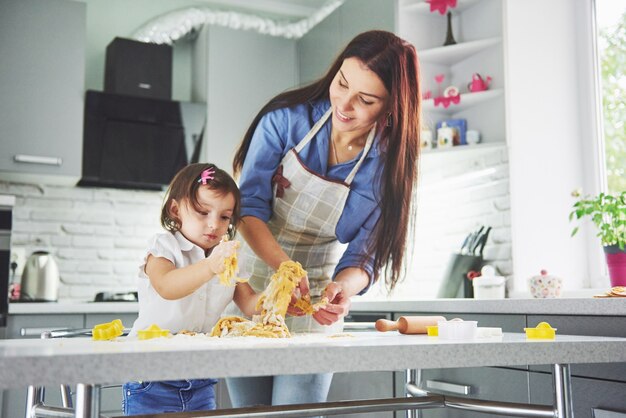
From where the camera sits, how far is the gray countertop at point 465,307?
150cm

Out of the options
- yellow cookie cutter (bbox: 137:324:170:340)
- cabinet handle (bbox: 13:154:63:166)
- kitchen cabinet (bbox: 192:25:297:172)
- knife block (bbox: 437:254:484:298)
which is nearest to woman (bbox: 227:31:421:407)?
yellow cookie cutter (bbox: 137:324:170:340)

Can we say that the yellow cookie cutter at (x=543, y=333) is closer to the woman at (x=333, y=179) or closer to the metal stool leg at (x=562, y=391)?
the metal stool leg at (x=562, y=391)

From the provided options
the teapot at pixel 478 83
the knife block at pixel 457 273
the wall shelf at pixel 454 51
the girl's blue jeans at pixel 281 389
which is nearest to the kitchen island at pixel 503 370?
the girl's blue jeans at pixel 281 389

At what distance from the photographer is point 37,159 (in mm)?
3439

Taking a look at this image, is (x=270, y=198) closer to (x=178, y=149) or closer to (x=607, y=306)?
(x=607, y=306)

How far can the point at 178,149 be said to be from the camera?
3781 millimetres

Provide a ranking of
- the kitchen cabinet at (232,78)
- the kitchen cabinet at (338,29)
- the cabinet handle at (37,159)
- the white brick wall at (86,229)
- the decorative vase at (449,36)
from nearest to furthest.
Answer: the decorative vase at (449,36), the kitchen cabinet at (338,29), the cabinet handle at (37,159), the white brick wall at (86,229), the kitchen cabinet at (232,78)

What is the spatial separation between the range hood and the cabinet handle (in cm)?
15

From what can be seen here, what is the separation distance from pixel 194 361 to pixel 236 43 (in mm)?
3496

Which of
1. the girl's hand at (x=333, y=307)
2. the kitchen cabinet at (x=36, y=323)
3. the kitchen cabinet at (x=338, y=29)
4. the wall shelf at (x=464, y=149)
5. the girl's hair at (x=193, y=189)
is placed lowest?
the kitchen cabinet at (x=36, y=323)

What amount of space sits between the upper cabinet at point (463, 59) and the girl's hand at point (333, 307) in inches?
61.7

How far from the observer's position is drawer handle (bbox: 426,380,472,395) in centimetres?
185

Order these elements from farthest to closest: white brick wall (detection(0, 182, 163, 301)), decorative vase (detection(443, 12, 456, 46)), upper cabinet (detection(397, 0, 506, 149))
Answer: white brick wall (detection(0, 182, 163, 301)) → decorative vase (detection(443, 12, 456, 46)) → upper cabinet (detection(397, 0, 506, 149))

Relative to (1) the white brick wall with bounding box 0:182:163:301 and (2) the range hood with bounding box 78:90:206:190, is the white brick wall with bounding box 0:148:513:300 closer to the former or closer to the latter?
(1) the white brick wall with bounding box 0:182:163:301
